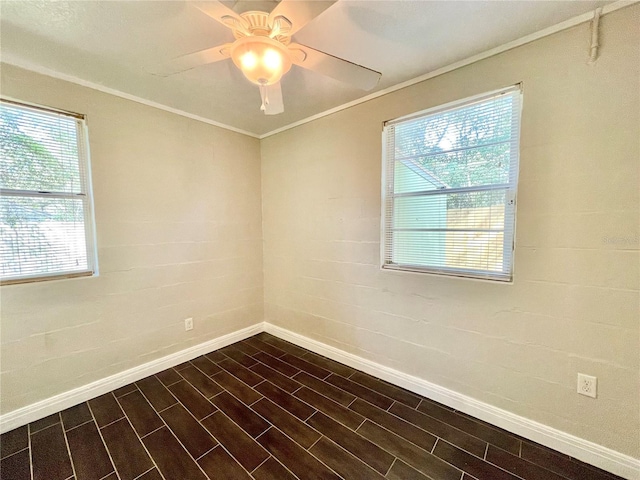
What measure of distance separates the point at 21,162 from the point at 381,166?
8.34ft

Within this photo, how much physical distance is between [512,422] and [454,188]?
156 centimetres

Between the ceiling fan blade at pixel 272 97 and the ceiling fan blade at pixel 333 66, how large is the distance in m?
0.20

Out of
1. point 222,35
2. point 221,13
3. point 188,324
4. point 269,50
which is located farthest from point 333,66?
point 188,324

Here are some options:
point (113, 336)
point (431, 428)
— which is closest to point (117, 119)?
point (113, 336)

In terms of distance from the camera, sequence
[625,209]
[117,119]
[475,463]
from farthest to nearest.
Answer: [117,119] → [475,463] → [625,209]

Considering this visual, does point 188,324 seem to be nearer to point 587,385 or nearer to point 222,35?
point 222,35

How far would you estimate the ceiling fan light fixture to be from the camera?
1.20 meters

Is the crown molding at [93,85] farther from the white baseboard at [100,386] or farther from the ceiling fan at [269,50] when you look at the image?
the white baseboard at [100,386]

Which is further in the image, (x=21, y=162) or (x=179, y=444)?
(x=21, y=162)

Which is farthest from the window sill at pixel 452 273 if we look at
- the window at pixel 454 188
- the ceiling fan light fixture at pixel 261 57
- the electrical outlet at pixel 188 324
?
the electrical outlet at pixel 188 324

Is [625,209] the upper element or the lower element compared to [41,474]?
upper

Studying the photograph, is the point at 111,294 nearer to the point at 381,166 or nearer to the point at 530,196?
the point at 381,166

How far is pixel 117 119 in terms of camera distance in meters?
2.13

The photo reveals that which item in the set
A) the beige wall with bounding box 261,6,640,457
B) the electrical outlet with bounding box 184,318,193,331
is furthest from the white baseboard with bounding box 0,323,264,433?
the beige wall with bounding box 261,6,640,457
